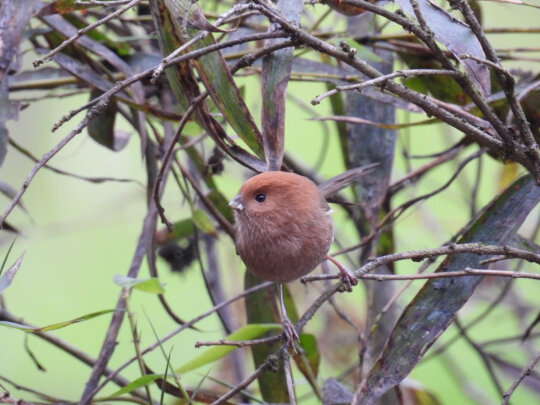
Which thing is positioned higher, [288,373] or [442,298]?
[442,298]

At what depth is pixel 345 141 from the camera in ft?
6.79

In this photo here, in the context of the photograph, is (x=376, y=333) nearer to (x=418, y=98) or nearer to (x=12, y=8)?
(x=418, y=98)

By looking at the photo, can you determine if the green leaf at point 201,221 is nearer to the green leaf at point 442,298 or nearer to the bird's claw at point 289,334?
the bird's claw at point 289,334

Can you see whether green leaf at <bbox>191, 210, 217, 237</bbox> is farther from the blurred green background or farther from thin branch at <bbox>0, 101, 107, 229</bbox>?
the blurred green background

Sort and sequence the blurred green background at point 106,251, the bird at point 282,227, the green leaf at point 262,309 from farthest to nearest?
1. the blurred green background at point 106,251
2. the green leaf at point 262,309
3. the bird at point 282,227

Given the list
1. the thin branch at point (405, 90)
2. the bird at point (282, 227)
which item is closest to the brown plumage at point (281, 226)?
the bird at point (282, 227)

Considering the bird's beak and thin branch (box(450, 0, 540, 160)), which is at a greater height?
the bird's beak

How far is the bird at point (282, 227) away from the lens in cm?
160

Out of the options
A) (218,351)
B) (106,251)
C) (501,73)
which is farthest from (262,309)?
(106,251)

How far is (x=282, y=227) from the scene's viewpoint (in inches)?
67.4

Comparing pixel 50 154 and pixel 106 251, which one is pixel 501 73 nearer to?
A: pixel 50 154

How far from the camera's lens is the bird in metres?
1.60

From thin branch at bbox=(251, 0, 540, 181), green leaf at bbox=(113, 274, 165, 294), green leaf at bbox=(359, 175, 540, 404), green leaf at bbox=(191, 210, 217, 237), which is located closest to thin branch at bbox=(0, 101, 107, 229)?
green leaf at bbox=(113, 274, 165, 294)

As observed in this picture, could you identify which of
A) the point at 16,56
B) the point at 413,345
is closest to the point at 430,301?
the point at 413,345
